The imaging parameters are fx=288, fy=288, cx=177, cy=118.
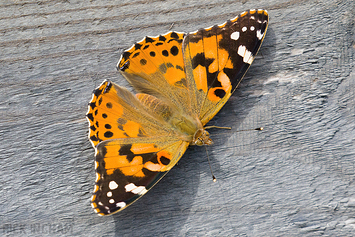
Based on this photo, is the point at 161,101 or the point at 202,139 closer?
the point at 202,139

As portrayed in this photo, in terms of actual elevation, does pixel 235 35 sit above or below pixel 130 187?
above

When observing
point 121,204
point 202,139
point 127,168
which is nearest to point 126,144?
point 127,168

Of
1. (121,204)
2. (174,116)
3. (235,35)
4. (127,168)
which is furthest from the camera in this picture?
(174,116)

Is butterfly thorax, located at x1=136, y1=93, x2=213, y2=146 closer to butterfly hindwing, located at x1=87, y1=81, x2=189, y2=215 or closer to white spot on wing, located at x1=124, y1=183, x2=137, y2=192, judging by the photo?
butterfly hindwing, located at x1=87, y1=81, x2=189, y2=215

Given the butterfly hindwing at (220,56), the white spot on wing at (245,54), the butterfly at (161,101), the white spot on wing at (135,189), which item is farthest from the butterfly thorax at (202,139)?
the white spot on wing at (245,54)

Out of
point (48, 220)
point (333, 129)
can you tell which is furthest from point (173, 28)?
point (48, 220)

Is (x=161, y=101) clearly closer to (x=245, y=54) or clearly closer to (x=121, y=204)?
(x=245, y=54)

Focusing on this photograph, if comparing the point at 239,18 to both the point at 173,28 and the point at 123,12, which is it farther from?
the point at 123,12

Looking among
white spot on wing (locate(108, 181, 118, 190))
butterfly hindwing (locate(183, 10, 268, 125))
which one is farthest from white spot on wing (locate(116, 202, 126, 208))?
butterfly hindwing (locate(183, 10, 268, 125))

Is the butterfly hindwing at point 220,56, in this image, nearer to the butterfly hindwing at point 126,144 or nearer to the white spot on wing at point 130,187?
the butterfly hindwing at point 126,144

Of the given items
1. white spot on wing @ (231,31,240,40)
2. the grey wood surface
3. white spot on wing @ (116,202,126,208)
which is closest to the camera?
white spot on wing @ (116,202,126,208)
